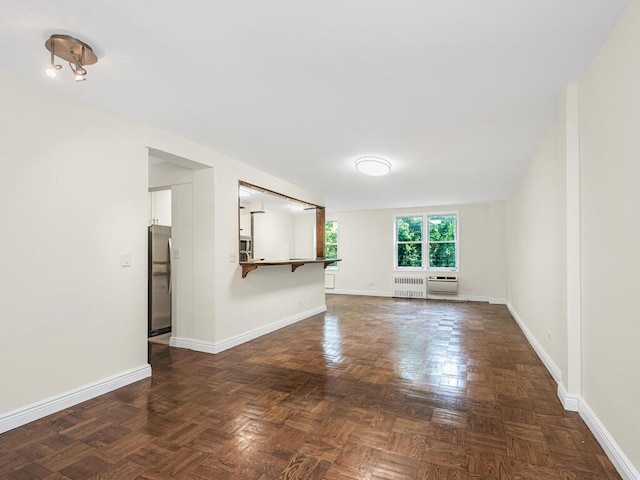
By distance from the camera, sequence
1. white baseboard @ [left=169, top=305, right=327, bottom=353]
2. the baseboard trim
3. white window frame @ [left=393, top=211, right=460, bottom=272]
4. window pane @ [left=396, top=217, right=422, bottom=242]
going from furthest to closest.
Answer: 1. window pane @ [left=396, top=217, right=422, bottom=242]
2. white window frame @ [left=393, top=211, right=460, bottom=272]
3. the baseboard trim
4. white baseboard @ [left=169, top=305, right=327, bottom=353]

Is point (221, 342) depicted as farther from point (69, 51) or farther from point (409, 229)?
point (409, 229)

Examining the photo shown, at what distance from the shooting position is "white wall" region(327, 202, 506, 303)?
7.42 m

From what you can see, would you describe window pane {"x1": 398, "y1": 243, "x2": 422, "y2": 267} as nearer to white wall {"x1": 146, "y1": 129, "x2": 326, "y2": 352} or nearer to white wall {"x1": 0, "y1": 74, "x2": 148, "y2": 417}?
white wall {"x1": 146, "y1": 129, "x2": 326, "y2": 352}

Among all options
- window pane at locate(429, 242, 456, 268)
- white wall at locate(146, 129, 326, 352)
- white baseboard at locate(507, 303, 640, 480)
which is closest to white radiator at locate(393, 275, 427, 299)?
window pane at locate(429, 242, 456, 268)

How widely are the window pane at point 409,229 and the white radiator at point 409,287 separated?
3.21 feet

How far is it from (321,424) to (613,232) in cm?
201

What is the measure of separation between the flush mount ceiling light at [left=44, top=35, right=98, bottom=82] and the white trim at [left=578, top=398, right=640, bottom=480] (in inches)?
135

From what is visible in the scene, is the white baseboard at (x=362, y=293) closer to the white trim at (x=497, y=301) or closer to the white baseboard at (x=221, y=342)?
the white trim at (x=497, y=301)

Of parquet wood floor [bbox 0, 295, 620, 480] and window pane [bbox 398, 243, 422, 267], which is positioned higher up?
window pane [bbox 398, 243, 422, 267]

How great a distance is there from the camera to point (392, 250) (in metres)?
8.46

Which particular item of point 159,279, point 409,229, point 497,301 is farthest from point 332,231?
point 159,279

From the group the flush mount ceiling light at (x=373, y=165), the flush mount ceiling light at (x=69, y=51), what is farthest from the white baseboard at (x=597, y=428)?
the flush mount ceiling light at (x=69, y=51)

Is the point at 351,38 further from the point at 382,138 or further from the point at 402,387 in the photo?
the point at 402,387

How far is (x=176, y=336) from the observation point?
405cm
